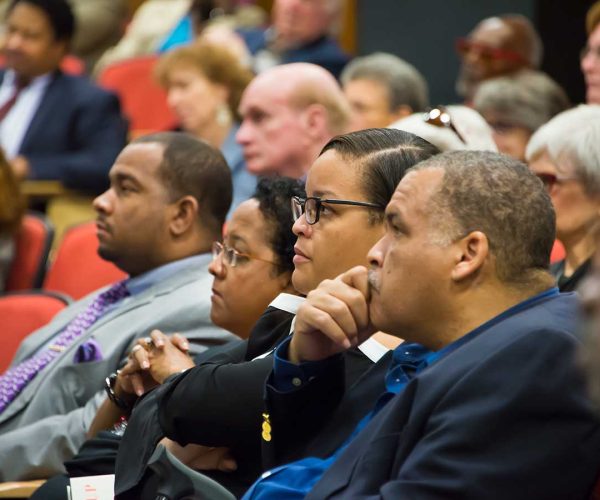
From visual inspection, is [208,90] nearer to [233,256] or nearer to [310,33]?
[310,33]

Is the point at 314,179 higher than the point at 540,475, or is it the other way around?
the point at 314,179

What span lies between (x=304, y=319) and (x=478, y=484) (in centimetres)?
51

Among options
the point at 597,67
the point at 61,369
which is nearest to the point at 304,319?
the point at 61,369

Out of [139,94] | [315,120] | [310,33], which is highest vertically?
[315,120]

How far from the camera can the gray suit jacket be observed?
3043 millimetres

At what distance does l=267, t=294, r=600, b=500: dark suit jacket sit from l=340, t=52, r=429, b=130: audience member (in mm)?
3295

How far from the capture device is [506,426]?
5.37 ft

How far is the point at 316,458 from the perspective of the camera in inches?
80.6

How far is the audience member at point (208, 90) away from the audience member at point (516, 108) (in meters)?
1.08

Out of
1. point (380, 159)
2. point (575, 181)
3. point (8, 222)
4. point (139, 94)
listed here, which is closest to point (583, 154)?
point (575, 181)

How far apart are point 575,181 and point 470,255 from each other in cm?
145

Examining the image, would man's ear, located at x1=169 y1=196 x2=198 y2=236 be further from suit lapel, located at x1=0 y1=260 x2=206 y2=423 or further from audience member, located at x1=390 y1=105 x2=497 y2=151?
audience member, located at x1=390 y1=105 x2=497 y2=151

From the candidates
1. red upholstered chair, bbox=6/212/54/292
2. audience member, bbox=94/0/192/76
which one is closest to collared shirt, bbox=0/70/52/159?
red upholstered chair, bbox=6/212/54/292

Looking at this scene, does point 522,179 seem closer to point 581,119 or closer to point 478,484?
point 478,484
